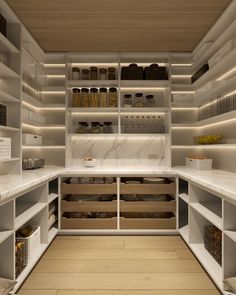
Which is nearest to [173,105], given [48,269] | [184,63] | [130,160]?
[184,63]

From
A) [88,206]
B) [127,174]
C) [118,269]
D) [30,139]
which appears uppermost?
[30,139]

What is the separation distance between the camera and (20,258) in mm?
2316

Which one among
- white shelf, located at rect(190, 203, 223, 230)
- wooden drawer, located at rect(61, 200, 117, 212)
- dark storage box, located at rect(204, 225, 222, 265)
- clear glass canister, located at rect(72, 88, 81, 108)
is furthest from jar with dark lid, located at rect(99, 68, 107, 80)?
dark storage box, located at rect(204, 225, 222, 265)

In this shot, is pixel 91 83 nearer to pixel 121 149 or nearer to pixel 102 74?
pixel 102 74

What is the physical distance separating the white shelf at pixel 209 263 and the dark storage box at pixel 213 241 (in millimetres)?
41

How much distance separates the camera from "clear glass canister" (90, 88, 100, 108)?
155 inches

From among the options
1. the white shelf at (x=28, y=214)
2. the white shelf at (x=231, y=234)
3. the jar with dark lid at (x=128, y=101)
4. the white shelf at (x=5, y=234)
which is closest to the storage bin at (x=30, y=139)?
the white shelf at (x=28, y=214)

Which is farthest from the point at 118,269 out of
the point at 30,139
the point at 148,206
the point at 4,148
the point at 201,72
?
the point at 201,72

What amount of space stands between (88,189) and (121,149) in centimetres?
105

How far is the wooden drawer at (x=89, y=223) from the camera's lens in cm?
341

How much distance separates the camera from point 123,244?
3.13m

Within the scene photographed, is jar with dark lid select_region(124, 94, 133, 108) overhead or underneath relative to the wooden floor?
overhead

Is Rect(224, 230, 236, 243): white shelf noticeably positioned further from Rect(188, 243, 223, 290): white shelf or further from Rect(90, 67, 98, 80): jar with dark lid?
Rect(90, 67, 98, 80): jar with dark lid

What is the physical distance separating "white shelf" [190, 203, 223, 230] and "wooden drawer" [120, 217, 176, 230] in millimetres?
635
